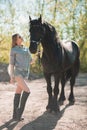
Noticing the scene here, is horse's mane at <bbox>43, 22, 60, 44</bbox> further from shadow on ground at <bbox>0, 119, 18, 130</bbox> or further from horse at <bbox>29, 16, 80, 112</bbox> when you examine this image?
shadow on ground at <bbox>0, 119, 18, 130</bbox>

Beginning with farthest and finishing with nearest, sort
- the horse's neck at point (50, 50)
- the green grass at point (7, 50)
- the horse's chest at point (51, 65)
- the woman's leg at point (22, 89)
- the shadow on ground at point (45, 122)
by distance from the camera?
the green grass at point (7, 50), the horse's chest at point (51, 65), the horse's neck at point (50, 50), the woman's leg at point (22, 89), the shadow on ground at point (45, 122)

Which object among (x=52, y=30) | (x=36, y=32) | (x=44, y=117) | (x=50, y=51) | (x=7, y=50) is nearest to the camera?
(x=36, y=32)

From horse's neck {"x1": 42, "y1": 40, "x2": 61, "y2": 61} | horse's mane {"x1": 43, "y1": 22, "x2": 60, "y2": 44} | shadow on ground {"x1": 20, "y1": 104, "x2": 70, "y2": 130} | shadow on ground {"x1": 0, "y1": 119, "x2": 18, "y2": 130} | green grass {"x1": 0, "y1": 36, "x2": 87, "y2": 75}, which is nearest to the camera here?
shadow on ground {"x1": 0, "y1": 119, "x2": 18, "y2": 130}

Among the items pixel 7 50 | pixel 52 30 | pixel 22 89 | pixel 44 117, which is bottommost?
pixel 7 50

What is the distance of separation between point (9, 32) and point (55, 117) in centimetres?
2182

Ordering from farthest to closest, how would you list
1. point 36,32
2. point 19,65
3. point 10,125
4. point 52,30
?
point 52,30, point 36,32, point 19,65, point 10,125

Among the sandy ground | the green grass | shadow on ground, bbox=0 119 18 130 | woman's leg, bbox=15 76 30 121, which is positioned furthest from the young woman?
the green grass

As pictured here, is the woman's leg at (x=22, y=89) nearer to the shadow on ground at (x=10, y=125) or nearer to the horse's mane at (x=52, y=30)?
the shadow on ground at (x=10, y=125)

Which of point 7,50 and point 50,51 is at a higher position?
point 50,51

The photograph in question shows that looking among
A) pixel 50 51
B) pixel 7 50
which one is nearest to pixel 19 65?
pixel 50 51

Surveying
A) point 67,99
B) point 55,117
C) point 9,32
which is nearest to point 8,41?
point 9,32

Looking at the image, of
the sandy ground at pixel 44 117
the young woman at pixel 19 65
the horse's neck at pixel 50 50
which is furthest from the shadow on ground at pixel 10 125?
the horse's neck at pixel 50 50

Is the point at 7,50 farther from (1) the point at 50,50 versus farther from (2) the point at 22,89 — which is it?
(2) the point at 22,89

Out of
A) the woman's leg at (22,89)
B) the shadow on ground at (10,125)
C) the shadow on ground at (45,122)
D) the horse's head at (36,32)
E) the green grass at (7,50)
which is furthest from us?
the green grass at (7,50)
